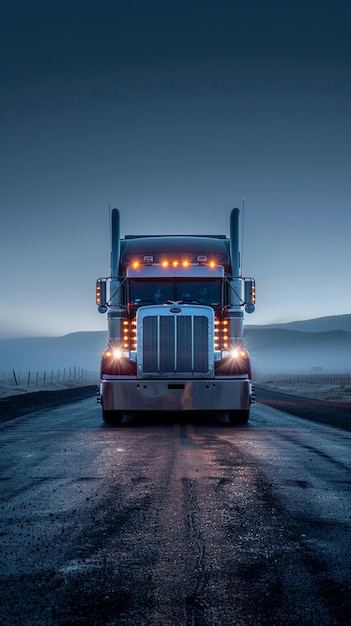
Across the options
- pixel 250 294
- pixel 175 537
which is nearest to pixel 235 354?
pixel 250 294

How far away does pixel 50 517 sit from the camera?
6.54 metres

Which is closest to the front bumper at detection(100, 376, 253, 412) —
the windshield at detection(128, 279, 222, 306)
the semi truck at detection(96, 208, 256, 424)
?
the semi truck at detection(96, 208, 256, 424)

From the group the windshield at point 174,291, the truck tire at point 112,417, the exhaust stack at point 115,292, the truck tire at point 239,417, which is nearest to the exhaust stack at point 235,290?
the windshield at point 174,291

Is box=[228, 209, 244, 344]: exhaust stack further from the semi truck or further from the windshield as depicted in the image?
the windshield

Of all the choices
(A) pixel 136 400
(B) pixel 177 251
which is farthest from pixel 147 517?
(B) pixel 177 251

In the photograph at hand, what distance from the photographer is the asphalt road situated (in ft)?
13.3

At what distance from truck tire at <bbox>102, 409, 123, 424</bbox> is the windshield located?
9.00ft

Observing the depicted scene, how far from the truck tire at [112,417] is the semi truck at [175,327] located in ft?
0.09

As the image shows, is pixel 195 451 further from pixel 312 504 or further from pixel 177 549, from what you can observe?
pixel 177 549

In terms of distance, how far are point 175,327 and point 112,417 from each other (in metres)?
2.82

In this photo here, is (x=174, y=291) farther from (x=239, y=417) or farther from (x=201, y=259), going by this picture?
(x=239, y=417)

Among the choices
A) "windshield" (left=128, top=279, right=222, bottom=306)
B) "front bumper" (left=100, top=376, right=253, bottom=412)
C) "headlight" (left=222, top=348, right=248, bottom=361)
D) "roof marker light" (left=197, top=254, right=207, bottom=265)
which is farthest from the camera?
"roof marker light" (left=197, top=254, right=207, bottom=265)

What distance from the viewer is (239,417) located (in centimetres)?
1825

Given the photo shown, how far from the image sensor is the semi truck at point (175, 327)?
1711 centimetres
